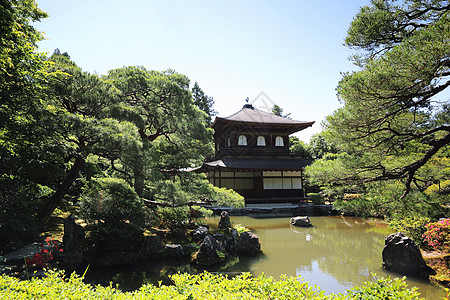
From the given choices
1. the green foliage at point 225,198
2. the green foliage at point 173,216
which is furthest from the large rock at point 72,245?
the green foliage at point 225,198

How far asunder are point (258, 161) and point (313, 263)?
12096mm

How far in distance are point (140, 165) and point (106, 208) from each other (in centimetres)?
149

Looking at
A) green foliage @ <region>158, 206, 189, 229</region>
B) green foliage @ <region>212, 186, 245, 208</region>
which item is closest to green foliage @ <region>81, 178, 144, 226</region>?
green foliage @ <region>158, 206, 189, 229</region>

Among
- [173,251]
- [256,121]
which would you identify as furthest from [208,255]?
[256,121]

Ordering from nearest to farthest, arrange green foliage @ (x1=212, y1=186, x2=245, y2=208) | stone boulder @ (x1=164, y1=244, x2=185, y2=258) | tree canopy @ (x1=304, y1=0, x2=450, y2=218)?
tree canopy @ (x1=304, y1=0, x2=450, y2=218) → stone boulder @ (x1=164, y1=244, x2=185, y2=258) → green foliage @ (x1=212, y1=186, x2=245, y2=208)

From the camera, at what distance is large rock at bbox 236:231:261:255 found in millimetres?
7816

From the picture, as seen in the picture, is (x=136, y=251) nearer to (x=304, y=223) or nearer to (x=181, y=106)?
(x=181, y=106)

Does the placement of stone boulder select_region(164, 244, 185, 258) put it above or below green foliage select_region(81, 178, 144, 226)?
below

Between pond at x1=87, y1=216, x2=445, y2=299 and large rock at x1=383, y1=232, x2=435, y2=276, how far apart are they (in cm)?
32

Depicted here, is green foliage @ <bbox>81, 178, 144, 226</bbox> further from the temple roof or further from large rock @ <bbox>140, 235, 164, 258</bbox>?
the temple roof

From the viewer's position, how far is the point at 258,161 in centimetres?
1880

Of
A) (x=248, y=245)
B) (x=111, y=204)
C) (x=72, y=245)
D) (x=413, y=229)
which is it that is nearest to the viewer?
(x=72, y=245)

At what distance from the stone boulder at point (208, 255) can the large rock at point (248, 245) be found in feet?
3.35

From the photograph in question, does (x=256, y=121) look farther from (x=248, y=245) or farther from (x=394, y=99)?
(x=394, y=99)
